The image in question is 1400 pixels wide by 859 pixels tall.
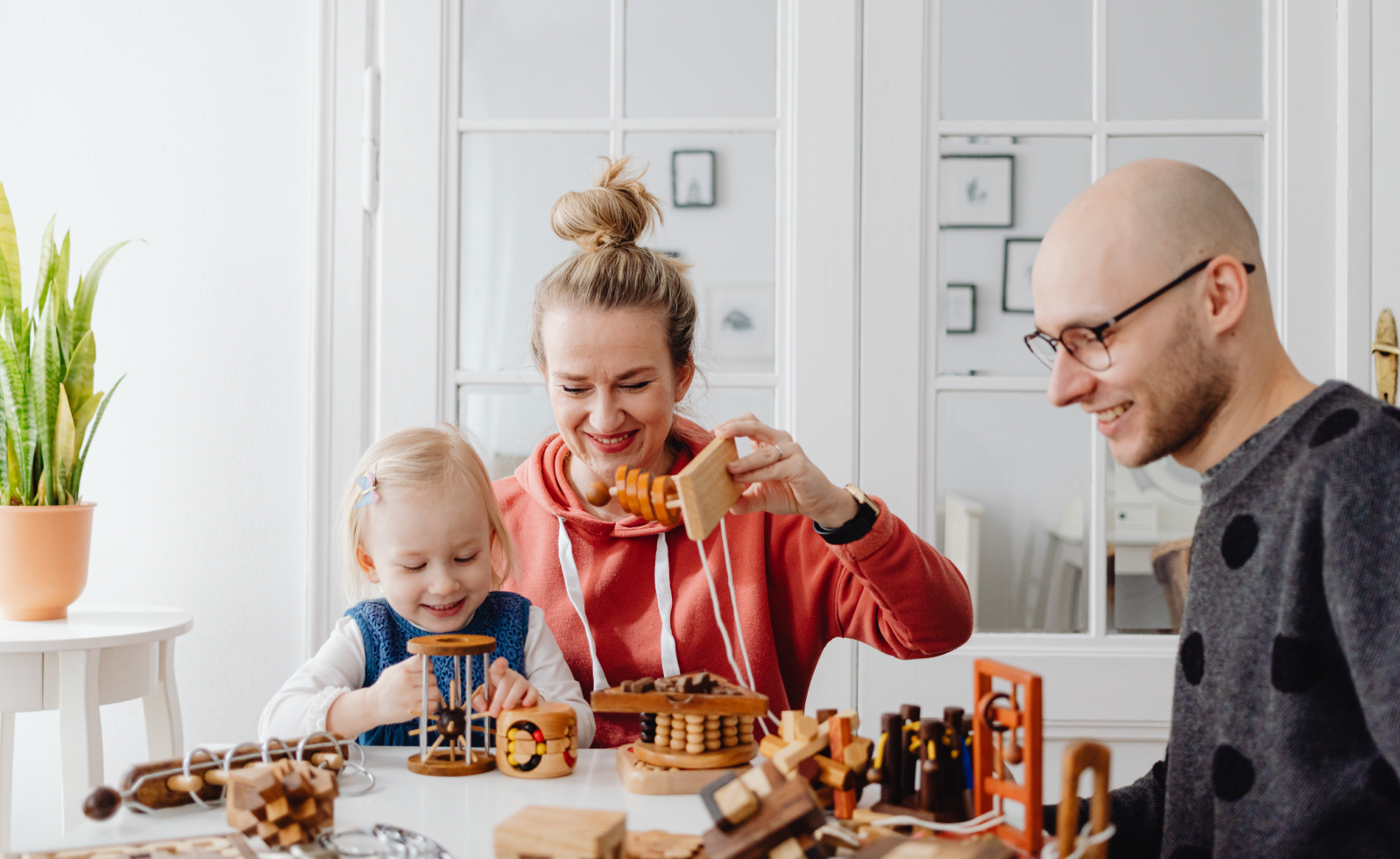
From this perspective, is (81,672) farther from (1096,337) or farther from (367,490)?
(1096,337)

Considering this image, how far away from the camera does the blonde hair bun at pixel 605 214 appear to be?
1734 mm

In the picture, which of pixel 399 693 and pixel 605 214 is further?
pixel 605 214

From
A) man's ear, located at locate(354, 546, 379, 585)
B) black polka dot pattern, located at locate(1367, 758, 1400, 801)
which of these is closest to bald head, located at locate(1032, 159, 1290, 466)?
black polka dot pattern, located at locate(1367, 758, 1400, 801)

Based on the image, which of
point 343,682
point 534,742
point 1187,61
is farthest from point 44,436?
point 1187,61

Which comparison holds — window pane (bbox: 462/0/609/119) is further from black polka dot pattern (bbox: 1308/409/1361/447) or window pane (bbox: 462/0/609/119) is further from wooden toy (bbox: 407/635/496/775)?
black polka dot pattern (bbox: 1308/409/1361/447)

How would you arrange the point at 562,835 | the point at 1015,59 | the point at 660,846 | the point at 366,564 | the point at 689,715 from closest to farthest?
the point at 562,835
the point at 660,846
the point at 689,715
the point at 366,564
the point at 1015,59

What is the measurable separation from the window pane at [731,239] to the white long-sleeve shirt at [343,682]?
933mm

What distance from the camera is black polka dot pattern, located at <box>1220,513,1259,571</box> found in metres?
0.98

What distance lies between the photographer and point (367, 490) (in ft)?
4.99

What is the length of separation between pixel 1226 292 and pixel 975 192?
1382mm

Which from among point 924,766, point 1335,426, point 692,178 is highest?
point 692,178

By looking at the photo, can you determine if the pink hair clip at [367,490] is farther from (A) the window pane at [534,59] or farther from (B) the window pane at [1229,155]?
(B) the window pane at [1229,155]

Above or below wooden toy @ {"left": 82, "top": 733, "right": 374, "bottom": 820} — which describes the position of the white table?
below

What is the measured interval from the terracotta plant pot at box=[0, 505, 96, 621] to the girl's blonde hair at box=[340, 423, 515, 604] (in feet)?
2.29
